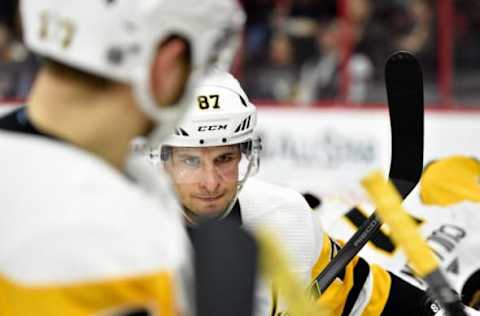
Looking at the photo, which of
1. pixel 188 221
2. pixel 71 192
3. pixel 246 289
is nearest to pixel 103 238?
pixel 71 192

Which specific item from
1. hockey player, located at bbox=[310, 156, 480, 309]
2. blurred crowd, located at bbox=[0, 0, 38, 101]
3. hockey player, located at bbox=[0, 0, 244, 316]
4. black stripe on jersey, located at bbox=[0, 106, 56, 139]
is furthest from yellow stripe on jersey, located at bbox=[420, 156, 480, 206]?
blurred crowd, located at bbox=[0, 0, 38, 101]

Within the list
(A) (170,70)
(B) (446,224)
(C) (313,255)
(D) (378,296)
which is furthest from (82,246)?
(B) (446,224)

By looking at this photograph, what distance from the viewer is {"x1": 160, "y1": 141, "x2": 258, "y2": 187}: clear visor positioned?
10.0 ft

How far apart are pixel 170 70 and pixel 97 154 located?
145 mm

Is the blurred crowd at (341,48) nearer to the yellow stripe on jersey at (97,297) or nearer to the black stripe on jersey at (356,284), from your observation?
the black stripe on jersey at (356,284)

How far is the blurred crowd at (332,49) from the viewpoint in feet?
26.5

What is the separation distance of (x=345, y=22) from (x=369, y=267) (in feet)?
17.4

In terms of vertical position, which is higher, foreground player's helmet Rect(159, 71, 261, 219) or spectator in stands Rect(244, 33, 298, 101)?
spectator in stands Rect(244, 33, 298, 101)

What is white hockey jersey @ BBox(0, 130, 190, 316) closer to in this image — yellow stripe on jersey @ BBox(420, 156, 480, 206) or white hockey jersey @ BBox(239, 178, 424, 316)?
white hockey jersey @ BBox(239, 178, 424, 316)

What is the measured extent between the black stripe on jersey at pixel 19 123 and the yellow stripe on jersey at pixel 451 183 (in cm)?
234

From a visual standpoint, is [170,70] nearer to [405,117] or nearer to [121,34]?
[121,34]

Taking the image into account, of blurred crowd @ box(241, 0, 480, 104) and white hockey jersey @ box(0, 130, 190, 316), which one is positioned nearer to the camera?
white hockey jersey @ box(0, 130, 190, 316)

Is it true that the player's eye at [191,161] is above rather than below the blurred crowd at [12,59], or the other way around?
below

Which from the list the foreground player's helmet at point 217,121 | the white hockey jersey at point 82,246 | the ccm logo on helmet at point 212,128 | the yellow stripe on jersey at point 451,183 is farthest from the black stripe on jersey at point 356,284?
the white hockey jersey at point 82,246
